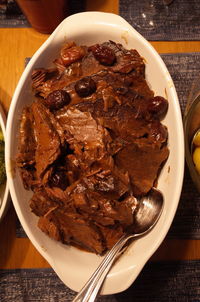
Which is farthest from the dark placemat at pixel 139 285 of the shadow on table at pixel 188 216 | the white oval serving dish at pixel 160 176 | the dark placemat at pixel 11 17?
the dark placemat at pixel 11 17

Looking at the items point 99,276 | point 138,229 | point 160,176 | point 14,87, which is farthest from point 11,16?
point 99,276

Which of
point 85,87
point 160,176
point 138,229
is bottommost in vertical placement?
point 138,229

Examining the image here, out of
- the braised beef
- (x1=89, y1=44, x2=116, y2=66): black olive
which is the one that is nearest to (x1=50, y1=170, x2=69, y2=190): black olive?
the braised beef

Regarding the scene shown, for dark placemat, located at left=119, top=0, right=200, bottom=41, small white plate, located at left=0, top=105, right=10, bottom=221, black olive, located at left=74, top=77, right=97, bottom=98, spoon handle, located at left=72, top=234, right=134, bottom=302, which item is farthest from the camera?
dark placemat, located at left=119, top=0, right=200, bottom=41

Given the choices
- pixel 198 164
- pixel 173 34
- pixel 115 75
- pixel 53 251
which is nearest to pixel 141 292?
pixel 53 251

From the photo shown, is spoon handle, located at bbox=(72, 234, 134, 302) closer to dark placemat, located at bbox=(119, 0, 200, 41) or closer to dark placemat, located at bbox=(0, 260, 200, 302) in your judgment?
dark placemat, located at bbox=(0, 260, 200, 302)

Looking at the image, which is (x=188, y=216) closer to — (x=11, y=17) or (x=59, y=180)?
(x=59, y=180)
